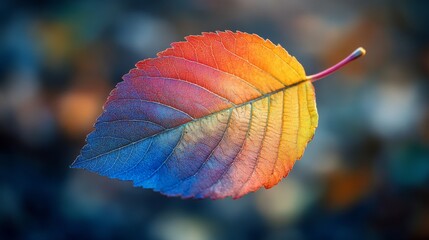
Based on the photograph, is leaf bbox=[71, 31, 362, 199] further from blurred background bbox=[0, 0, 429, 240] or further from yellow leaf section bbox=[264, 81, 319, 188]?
blurred background bbox=[0, 0, 429, 240]

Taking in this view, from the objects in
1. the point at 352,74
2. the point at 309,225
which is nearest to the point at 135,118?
the point at 309,225

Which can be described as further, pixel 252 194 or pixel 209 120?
pixel 252 194

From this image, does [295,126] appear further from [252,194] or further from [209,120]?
[252,194]

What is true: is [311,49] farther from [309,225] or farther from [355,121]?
[309,225]

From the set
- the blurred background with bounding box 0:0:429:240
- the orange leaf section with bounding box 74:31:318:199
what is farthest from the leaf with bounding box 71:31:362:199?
the blurred background with bounding box 0:0:429:240

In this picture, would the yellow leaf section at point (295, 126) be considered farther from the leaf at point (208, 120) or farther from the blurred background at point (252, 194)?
the blurred background at point (252, 194)

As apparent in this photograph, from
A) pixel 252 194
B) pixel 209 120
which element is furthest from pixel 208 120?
pixel 252 194
